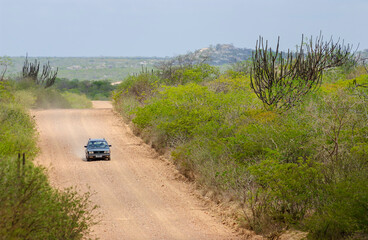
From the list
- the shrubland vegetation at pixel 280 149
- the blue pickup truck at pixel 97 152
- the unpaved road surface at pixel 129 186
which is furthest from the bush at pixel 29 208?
the blue pickup truck at pixel 97 152

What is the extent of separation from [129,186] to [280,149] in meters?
8.44

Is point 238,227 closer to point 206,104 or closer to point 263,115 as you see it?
point 263,115

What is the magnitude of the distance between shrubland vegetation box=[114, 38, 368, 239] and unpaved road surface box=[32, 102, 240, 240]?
1100mm

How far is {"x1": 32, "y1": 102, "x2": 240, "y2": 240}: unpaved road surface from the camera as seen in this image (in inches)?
666

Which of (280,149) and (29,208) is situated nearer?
(29,208)

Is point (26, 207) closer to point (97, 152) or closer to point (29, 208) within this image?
point (29, 208)

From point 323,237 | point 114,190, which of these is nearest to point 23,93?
point 114,190

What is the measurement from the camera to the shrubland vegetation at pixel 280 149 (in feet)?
42.5

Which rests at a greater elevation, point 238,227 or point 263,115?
point 263,115

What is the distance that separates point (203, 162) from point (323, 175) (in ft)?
30.5

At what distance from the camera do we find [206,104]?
1128 inches

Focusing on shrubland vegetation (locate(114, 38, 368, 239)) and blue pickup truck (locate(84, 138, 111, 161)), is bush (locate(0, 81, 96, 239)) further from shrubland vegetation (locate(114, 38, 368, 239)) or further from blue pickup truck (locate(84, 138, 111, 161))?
blue pickup truck (locate(84, 138, 111, 161))

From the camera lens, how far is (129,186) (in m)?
24.0

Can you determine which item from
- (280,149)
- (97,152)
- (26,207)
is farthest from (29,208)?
(97,152)
